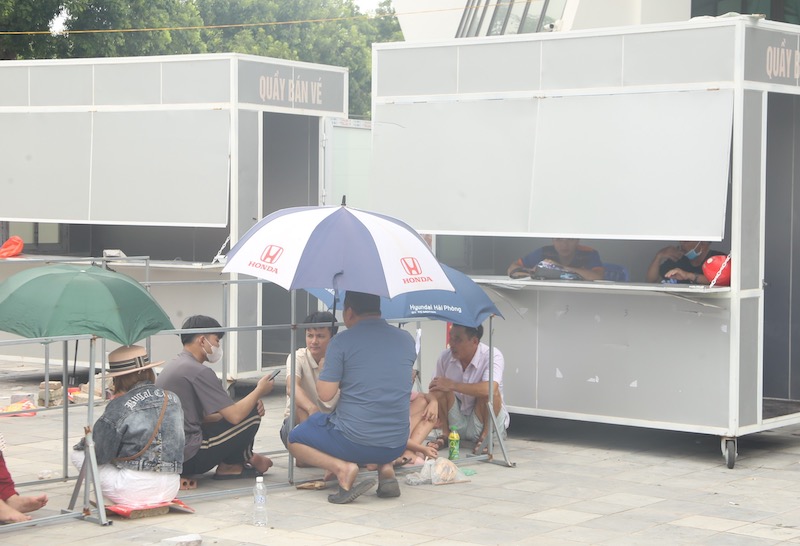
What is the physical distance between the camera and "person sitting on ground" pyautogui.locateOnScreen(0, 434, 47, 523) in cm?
736

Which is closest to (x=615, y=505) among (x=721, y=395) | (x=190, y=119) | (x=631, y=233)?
(x=721, y=395)

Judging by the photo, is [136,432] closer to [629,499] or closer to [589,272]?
[629,499]

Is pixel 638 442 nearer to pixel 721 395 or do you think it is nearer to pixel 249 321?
pixel 721 395

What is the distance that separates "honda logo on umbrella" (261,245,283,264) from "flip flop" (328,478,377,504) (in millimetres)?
1578

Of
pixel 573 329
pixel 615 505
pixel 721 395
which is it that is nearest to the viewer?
pixel 615 505

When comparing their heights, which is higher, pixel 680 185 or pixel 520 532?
pixel 680 185

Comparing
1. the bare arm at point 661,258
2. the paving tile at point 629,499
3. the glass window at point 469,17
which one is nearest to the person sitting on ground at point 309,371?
the paving tile at point 629,499

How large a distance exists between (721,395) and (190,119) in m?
6.09

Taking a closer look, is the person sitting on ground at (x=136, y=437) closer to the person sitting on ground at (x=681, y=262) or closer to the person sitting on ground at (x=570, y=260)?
the person sitting on ground at (x=570, y=260)

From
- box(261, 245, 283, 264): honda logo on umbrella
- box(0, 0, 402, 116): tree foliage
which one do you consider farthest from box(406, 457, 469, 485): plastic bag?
box(0, 0, 402, 116): tree foliage

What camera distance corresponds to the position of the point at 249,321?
42.4 ft

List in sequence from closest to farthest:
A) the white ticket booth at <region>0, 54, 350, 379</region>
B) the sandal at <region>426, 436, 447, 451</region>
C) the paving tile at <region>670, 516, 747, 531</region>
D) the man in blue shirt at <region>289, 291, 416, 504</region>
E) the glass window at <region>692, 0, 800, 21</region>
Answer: the paving tile at <region>670, 516, 747, 531</region> < the man in blue shirt at <region>289, 291, 416, 504</region> < the sandal at <region>426, 436, 447, 451</region> < the white ticket booth at <region>0, 54, 350, 379</region> < the glass window at <region>692, 0, 800, 21</region>

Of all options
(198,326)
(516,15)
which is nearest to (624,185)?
(198,326)

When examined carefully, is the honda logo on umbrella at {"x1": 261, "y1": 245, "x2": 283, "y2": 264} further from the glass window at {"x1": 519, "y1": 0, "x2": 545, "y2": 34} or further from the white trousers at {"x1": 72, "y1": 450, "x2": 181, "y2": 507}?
the glass window at {"x1": 519, "y1": 0, "x2": 545, "y2": 34}
